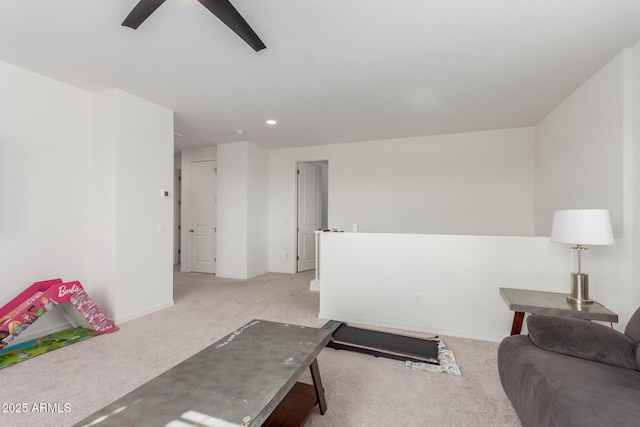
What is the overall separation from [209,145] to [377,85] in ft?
12.7

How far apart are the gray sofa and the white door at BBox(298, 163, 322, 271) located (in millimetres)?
4523

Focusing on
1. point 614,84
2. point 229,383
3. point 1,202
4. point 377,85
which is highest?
point 377,85

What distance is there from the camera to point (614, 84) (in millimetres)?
2428

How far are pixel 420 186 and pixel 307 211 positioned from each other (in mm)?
2318

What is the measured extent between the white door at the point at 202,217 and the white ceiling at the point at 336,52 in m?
2.24

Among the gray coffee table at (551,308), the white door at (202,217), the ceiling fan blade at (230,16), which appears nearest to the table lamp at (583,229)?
the gray coffee table at (551,308)

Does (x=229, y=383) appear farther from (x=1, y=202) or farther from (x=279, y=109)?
(x=279, y=109)

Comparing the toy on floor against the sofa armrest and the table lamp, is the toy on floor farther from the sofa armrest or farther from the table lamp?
the table lamp

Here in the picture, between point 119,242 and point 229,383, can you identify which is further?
point 119,242

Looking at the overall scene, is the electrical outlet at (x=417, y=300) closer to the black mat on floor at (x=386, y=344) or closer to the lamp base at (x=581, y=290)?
the black mat on floor at (x=386, y=344)

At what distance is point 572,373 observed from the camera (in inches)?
52.4

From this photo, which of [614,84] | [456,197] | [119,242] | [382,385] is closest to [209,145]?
[119,242]

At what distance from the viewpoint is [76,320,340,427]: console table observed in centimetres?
108

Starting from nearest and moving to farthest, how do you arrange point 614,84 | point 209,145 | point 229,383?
point 229,383 < point 614,84 < point 209,145
